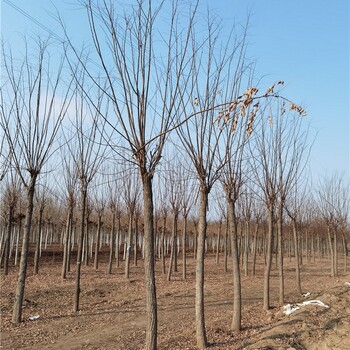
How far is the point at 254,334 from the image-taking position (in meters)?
6.15

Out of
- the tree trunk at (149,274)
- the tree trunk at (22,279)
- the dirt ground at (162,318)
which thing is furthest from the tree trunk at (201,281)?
the tree trunk at (22,279)

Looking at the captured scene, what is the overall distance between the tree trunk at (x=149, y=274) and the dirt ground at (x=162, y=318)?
1547 mm

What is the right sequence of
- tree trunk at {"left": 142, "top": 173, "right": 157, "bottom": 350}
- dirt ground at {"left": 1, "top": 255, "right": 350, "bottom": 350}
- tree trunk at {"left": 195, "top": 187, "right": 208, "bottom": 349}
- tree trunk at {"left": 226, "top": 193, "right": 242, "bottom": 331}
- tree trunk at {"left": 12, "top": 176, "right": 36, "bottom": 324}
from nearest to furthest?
tree trunk at {"left": 142, "top": 173, "right": 157, "bottom": 350}
tree trunk at {"left": 195, "top": 187, "right": 208, "bottom": 349}
dirt ground at {"left": 1, "top": 255, "right": 350, "bottom": 350}
tree trunk at {"left": 226, "top": 193, "right": 242, "bottom": 331}
tree trunk at {"left": 12, "top": 176, "right": 36, "bottom": 324}

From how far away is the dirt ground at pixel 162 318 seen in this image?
5.75m

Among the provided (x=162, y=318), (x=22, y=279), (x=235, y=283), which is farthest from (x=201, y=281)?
(x=22, y=279)

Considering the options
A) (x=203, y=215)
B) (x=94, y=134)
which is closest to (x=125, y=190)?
(x=94, y=134)

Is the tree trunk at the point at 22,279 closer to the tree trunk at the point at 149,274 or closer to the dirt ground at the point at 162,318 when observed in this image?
the dirt ground at the point at 162,318

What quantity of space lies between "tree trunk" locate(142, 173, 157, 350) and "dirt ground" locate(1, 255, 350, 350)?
5.08 ft

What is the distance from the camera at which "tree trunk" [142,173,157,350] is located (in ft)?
13.6

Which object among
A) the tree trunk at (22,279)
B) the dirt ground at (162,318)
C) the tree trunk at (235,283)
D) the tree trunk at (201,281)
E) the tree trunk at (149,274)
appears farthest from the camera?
the tree trunk at (22,279)

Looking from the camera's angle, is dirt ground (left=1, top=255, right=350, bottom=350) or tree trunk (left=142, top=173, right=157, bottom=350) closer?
tree trunk (left=142, top=173, right=157, bottom=350)

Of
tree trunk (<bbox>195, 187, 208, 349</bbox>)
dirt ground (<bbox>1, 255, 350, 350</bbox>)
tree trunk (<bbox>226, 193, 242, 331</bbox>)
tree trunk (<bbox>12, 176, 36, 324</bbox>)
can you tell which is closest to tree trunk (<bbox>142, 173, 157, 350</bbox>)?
tree trunk (<bbox>195, 187, 208, 349</bbox>)

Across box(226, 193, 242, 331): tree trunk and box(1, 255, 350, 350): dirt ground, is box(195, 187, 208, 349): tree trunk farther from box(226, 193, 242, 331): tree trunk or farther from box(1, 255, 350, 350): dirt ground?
box(226, 193, 242, 331): tree trunk

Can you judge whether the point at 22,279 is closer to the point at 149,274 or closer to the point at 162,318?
the point at 162,318
